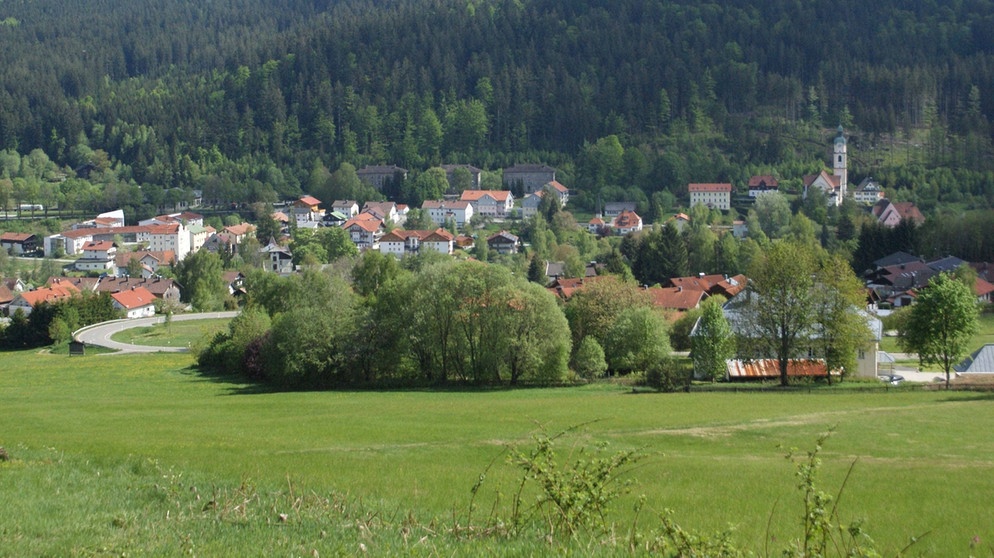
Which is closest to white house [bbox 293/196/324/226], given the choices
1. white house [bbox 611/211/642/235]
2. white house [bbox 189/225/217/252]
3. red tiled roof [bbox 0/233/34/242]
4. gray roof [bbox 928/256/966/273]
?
white house [bbox 189/225/217/252]

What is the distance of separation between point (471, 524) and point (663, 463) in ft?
28.6

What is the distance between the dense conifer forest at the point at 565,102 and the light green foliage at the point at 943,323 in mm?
66560

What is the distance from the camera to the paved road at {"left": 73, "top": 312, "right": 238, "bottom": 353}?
173ft

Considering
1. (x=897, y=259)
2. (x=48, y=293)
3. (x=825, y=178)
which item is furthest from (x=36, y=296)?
(x=825, y=178)

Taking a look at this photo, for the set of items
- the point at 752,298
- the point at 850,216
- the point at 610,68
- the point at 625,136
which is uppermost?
the point at 610,68

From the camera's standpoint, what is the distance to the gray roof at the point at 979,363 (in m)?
38.4

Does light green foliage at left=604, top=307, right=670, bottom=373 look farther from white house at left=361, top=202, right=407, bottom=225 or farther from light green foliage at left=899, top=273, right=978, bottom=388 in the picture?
white house at left=361, top=202, right=407, bottom=225

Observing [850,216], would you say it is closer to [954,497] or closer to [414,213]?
[414,213]

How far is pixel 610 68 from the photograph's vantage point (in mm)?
153250

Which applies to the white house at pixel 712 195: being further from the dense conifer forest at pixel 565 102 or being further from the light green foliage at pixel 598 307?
the light green foliage at pixel 598 307

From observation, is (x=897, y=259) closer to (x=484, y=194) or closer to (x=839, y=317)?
(x=839, y=317)

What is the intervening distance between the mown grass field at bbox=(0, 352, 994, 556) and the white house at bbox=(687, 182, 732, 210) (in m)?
73.5

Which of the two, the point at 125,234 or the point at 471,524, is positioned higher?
the point at 125,234

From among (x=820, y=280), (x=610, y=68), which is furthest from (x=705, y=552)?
(x=610, y=68)
